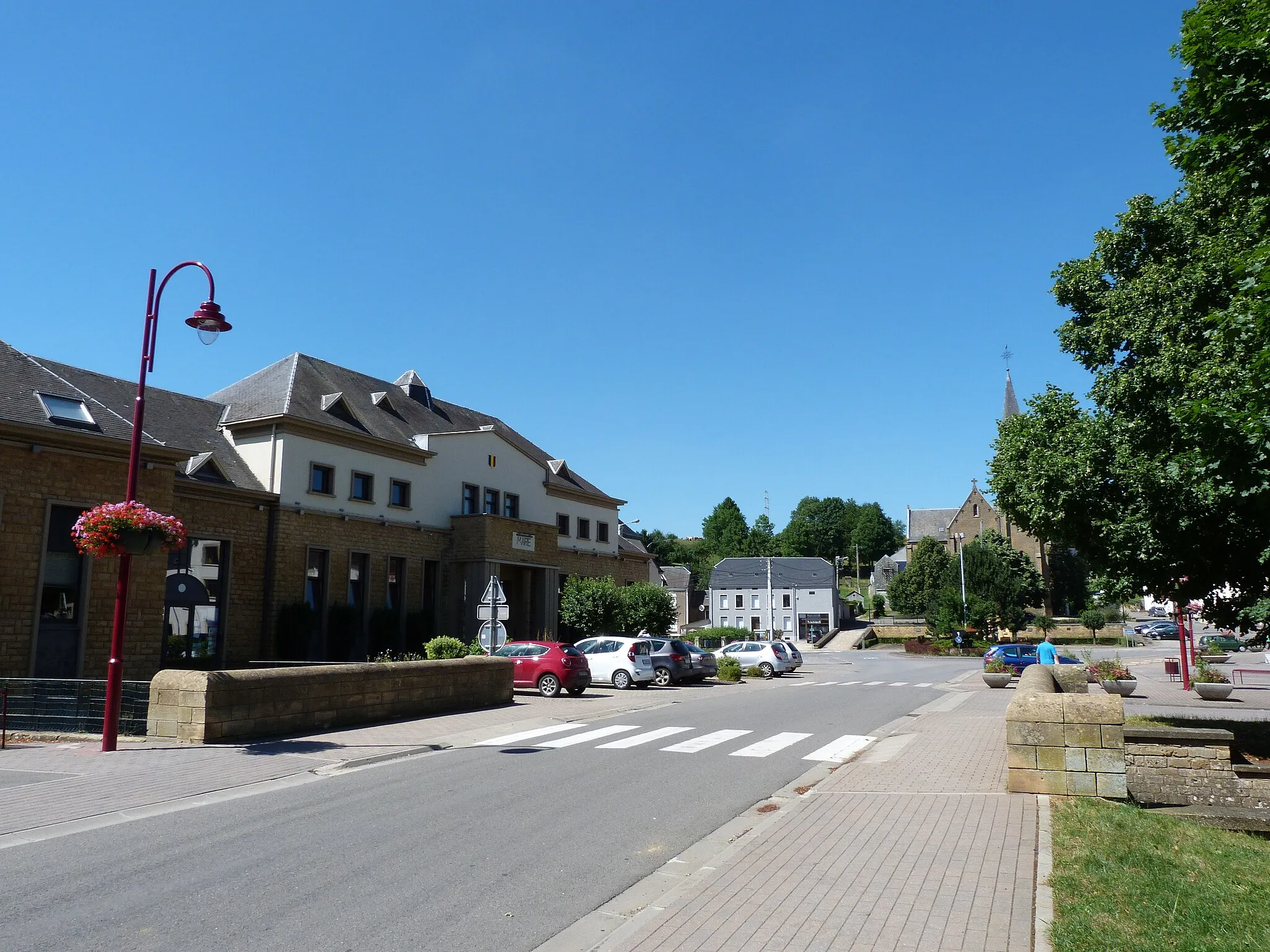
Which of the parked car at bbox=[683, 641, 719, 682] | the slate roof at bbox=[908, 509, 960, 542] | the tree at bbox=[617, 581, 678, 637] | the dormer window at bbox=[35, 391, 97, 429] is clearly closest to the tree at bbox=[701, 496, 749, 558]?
the slate roof at bbox=[908, 509, 960, 542]

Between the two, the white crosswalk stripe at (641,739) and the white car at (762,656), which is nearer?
the white crosswalk stripe at (641,739)

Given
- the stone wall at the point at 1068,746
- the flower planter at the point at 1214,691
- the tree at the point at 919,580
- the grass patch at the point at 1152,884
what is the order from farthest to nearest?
the tree at the point at 919,580 → the flower planter at the point at 1214,691 → the stone wall at the point at 1068,746 → the grass patch at the point at 1152,884

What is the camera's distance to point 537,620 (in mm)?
40062

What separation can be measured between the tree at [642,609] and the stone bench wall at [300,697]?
19.8 m

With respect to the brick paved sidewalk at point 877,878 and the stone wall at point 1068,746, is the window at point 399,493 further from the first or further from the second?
the stone wall at point 1068,746

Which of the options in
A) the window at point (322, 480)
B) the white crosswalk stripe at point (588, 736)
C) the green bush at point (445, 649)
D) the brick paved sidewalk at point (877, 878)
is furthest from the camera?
the window at point (322, 480)

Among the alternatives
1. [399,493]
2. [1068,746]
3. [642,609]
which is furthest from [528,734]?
[642,609]

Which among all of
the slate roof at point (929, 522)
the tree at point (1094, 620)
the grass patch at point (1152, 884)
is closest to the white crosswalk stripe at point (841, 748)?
the grass patch at point (1152, 884)

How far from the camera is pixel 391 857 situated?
727cm

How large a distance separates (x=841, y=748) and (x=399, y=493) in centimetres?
2375

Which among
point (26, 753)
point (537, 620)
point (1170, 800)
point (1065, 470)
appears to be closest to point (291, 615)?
point (537, 620)

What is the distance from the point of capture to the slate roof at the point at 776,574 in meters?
89.5

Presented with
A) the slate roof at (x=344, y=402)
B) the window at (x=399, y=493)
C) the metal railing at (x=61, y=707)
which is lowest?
the metal railing at (x=61, y=707)

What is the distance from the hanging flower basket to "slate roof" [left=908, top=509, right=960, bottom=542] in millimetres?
113570
